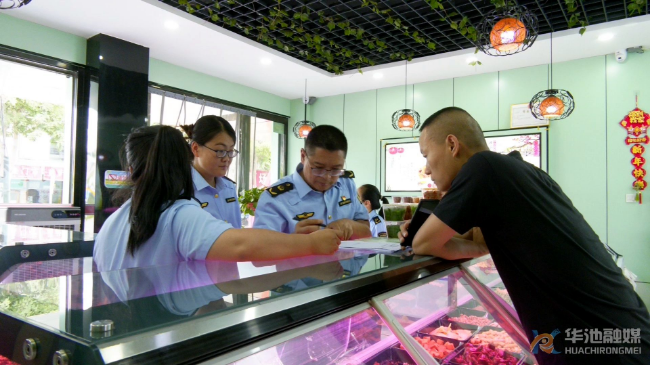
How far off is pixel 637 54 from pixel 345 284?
21.2 ft

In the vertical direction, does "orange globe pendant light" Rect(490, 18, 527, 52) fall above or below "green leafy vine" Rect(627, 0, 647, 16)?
below

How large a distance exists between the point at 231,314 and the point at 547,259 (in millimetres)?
892

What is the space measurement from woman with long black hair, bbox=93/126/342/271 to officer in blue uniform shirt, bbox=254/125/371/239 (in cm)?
68

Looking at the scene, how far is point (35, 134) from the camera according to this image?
503cm

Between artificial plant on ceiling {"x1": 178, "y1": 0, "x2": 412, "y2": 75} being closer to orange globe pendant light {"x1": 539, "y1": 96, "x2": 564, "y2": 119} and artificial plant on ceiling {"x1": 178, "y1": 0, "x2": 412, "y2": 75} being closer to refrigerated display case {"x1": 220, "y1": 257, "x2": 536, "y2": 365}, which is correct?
orange globe pendant light {"x1": 539, "y1": 96, "x2": 564, "y2": 119}

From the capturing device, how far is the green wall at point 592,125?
5.57 meters

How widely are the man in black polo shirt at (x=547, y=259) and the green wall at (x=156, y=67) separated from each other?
17.7 feet

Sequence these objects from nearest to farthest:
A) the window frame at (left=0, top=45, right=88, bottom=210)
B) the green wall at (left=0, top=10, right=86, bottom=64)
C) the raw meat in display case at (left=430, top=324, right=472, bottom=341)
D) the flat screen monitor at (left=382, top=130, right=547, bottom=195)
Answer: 1. the raw meat in display case at (left=430, top=324, right=472, bottom=341)
2. the green wall at (left=0, top=10, right=86, bottom=64)
3. the window frame at (left=0, top=45, right=88, bottom=210)
4. the flat screen monitor at (left=382, top=130, right=547, bottom=195)

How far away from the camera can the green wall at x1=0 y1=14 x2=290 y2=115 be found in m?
4.74

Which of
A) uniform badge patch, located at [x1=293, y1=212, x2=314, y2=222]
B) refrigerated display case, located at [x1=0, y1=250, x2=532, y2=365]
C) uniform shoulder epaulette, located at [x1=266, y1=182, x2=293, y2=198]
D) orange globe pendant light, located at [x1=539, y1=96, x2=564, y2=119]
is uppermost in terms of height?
orange globe pendant light, located at [x1=539, y1=96, x2=564, y2=119]

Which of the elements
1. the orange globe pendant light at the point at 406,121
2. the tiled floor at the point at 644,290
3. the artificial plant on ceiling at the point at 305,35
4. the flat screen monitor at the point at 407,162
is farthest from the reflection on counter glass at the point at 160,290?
the flat screen monitor at the point at 407,162

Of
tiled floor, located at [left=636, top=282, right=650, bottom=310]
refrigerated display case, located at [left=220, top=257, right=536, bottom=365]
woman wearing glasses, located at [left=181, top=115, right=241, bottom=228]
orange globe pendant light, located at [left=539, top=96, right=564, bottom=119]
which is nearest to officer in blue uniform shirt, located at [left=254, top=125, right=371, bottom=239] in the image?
woman wearing glasses, located at [left=181, top=115, right=241, bottom=228]

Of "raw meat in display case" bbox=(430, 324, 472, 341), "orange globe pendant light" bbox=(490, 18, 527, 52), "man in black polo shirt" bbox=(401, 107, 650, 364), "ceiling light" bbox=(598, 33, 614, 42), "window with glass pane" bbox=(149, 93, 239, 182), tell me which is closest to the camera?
"man in black polo shirt" bbox=(401, 107, 650, 364)

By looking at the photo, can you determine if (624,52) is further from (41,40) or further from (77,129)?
(41,40)
